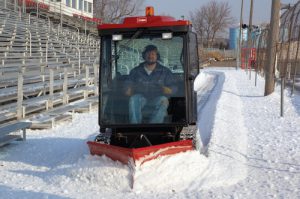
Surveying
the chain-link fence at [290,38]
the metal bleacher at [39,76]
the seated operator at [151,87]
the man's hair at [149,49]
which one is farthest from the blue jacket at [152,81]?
the chain-link fence at [290,38]

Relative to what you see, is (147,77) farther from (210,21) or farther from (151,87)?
(210,21)

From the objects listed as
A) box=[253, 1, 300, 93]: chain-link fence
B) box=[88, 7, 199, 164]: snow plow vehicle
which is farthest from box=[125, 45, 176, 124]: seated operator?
box=[253, 1, 300, 93]: chain-link fence

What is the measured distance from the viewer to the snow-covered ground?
20.7 feet

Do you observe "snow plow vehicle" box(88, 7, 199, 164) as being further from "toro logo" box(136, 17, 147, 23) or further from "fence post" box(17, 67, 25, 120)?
"fence post" box(17, 67, 25, 120)

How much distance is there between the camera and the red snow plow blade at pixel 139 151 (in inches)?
257

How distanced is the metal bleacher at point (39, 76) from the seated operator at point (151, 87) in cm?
442

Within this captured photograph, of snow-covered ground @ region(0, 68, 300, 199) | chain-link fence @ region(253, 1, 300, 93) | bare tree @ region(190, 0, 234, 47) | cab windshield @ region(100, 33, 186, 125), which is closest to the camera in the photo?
snow-covered ground @ region(0, 68, 300, 199)

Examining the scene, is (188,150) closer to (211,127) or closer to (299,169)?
(299,169)

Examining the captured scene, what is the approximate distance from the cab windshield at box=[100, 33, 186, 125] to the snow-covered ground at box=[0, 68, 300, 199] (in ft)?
2.50

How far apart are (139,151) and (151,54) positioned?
1.61 meters

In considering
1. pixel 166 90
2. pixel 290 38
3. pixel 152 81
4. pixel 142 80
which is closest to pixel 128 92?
pixel 142 80

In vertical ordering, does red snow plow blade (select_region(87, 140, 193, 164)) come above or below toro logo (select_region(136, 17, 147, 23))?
below

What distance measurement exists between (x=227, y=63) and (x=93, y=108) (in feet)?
169

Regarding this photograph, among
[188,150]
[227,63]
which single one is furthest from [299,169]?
[227,63]
